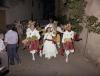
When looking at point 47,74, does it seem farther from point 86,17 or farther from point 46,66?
point 86,17

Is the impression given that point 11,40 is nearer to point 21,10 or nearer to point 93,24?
point 93,24

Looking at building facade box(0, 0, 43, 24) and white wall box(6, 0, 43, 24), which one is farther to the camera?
white wall box(6, 0, 43, 24)

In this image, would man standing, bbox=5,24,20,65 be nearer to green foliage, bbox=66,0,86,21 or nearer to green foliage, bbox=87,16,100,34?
green foliage, bbox=87,16,100,34

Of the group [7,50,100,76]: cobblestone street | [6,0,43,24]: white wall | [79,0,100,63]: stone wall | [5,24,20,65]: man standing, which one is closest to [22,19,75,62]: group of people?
[7,50,100,76]: cobblestone street

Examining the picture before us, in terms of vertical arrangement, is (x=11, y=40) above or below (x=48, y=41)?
above

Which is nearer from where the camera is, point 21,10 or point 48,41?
point 48,41

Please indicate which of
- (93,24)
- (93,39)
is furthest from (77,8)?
(93,39)

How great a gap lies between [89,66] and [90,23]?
7.29 feet

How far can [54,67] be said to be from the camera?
14.5 m

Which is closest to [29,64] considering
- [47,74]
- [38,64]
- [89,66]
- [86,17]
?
[38,64]

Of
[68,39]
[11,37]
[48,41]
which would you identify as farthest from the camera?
[48,41]

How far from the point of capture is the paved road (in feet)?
44.5

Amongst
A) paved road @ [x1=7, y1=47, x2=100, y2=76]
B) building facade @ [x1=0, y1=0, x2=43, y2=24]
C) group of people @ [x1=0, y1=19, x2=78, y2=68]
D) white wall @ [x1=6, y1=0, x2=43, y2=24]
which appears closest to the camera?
paved road @ [x1=7, y1=47, x2=100, y2=76]

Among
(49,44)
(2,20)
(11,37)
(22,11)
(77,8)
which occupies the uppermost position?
(77,8)
